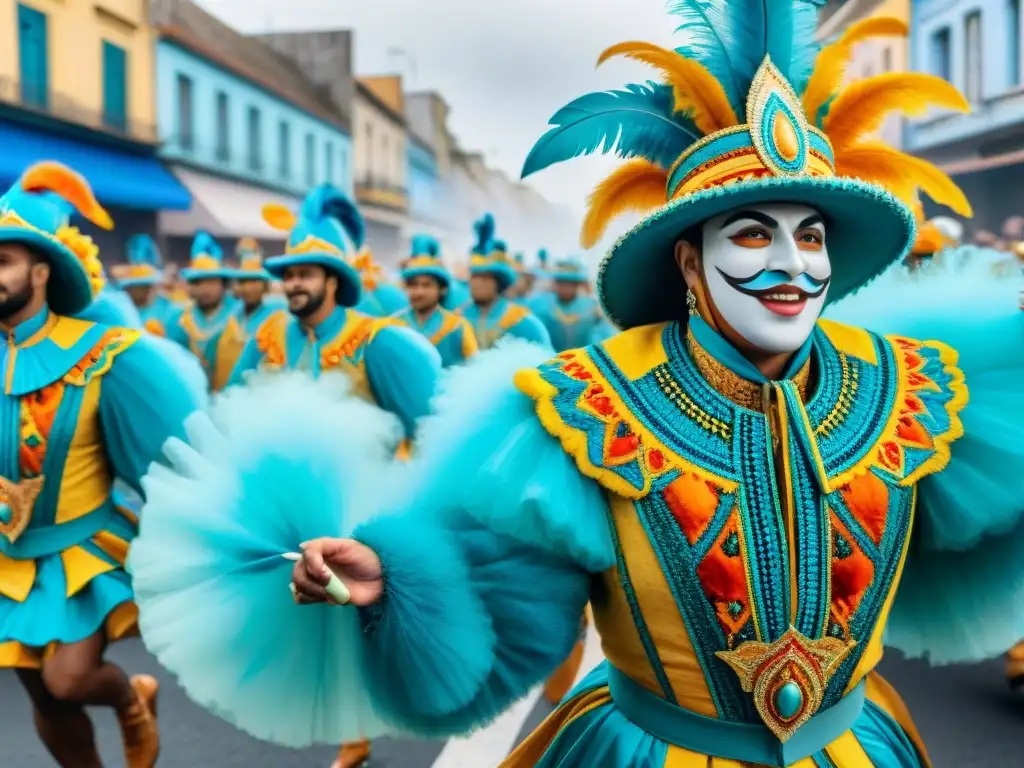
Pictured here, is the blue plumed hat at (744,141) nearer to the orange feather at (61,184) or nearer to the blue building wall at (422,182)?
the orange feather at (61,184)

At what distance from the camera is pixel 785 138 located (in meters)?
2.02

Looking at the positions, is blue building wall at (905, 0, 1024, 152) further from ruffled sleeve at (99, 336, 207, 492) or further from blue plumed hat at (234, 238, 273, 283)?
ruffled sleeve at (99, 336, 207, 492)

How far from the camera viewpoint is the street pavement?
14.0 ft

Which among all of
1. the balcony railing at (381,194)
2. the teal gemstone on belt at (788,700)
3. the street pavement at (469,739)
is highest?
the balcony railing at (381,194)

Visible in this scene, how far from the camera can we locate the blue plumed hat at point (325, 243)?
219 inches

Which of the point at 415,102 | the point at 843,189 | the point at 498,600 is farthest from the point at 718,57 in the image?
the point at 415,102

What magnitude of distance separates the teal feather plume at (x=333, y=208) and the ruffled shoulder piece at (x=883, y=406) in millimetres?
4064

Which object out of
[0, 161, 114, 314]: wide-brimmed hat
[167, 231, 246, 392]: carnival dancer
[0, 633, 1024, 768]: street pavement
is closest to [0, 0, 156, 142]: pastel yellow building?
[167, 231, 246, 392]: carnival dancer

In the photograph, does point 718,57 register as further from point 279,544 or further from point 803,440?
point 279,544

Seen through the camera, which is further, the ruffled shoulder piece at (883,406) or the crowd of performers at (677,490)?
the ruffled shoulder piece at (883,406)

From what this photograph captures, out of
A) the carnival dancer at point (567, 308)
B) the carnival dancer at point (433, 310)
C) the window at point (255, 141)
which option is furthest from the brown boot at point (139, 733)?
the window at point (255, 141)

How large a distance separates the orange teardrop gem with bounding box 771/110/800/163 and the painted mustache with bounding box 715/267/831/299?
0.21m

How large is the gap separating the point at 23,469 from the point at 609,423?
231 cm

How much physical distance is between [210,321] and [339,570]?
29.0 ft
